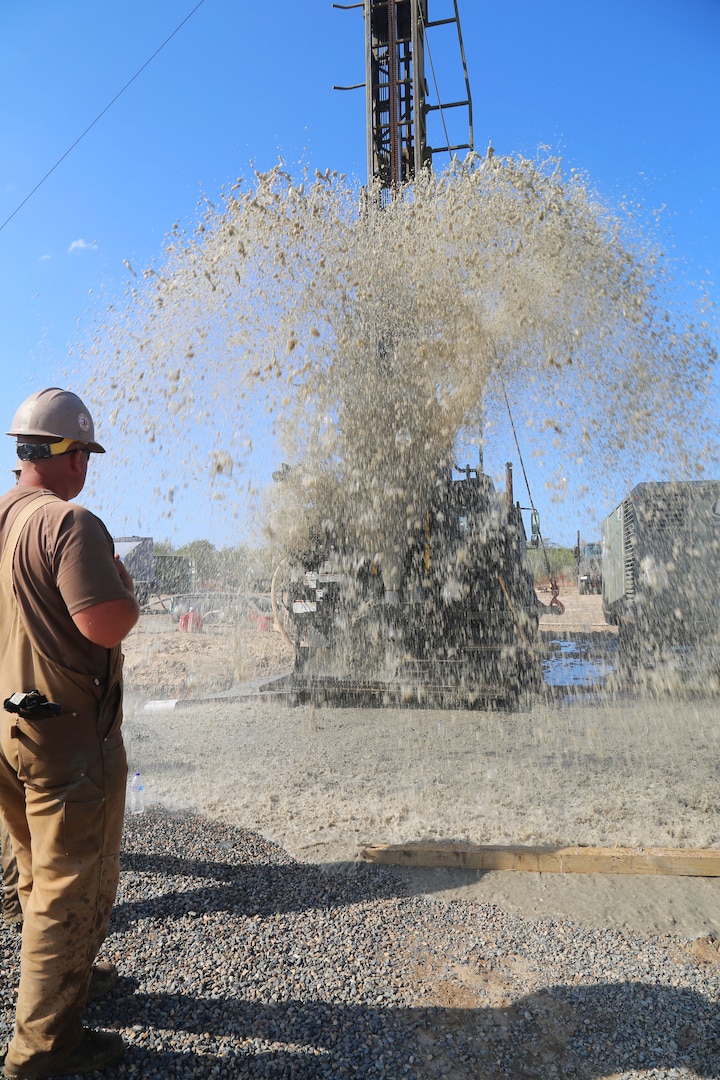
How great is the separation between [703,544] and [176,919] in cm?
922

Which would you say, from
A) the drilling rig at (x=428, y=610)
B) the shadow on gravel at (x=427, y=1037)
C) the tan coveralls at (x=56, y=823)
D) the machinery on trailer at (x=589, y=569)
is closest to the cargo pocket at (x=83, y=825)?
the tan coveralls at (x=56, y=823)

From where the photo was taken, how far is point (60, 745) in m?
1.79

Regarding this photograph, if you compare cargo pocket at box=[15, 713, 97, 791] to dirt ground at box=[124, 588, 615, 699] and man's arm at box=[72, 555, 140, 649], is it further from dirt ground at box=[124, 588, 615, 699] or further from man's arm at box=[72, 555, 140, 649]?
dirt ground at box=[124, 588, 615, 699]

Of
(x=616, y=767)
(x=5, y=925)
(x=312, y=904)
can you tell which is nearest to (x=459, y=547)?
(x=616, y=767)

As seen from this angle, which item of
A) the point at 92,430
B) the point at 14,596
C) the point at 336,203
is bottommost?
the point at 14,596

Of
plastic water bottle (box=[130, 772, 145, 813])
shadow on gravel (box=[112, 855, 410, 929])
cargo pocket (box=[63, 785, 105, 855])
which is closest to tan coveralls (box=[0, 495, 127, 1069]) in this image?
cargo pocket (box=[63, 785, 105, 855])

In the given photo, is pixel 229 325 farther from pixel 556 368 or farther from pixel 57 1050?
pixel 57 1050

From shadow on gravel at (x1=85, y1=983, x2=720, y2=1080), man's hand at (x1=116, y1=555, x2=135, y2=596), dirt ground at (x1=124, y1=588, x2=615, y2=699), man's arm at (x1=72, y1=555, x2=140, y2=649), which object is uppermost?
man's hand at (x1=116, y1=555, x2=135, y2=596)

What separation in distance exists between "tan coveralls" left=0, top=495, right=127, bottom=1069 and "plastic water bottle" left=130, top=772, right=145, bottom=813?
2.30m

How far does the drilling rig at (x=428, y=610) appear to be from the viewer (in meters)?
6.29

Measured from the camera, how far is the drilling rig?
20.6 ft

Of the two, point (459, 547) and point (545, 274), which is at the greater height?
point (545, 274)

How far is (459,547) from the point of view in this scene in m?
6.64

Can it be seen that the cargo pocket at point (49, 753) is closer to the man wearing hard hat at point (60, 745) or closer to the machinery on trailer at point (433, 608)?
the man wearing hard hat at point (60, 745)
